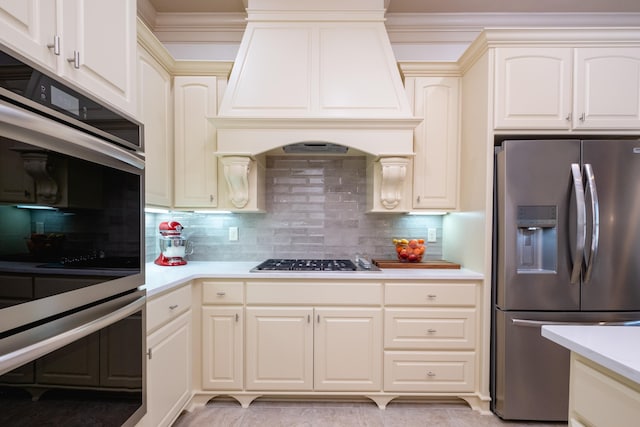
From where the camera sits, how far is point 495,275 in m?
2.14

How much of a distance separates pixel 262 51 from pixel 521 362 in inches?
108

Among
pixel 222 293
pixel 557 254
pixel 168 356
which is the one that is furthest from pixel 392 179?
pixel 168 356

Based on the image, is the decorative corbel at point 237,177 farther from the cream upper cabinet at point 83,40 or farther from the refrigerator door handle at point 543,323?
the refrigerator door handle at point 543,323

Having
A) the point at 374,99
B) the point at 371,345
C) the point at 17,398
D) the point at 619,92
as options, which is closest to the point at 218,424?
the point at 371,345

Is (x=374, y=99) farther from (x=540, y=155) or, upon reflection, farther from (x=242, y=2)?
(x=242, y=2)

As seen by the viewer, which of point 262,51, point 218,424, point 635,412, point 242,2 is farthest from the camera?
point 242,2

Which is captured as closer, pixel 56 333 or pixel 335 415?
pixel 56 333

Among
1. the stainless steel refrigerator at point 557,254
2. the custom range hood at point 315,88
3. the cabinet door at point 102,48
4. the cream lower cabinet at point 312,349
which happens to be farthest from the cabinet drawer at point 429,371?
the cabinet door at point 102,48

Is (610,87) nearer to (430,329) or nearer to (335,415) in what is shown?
(430,329)

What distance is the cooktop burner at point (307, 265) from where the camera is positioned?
7.52ft

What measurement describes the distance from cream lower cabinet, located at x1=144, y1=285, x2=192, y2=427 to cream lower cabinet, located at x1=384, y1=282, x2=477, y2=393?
4.28 ft

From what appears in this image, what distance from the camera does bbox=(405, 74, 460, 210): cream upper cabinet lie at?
2.50 m

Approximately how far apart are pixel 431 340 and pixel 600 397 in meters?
1.38

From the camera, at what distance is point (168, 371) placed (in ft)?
5.85
